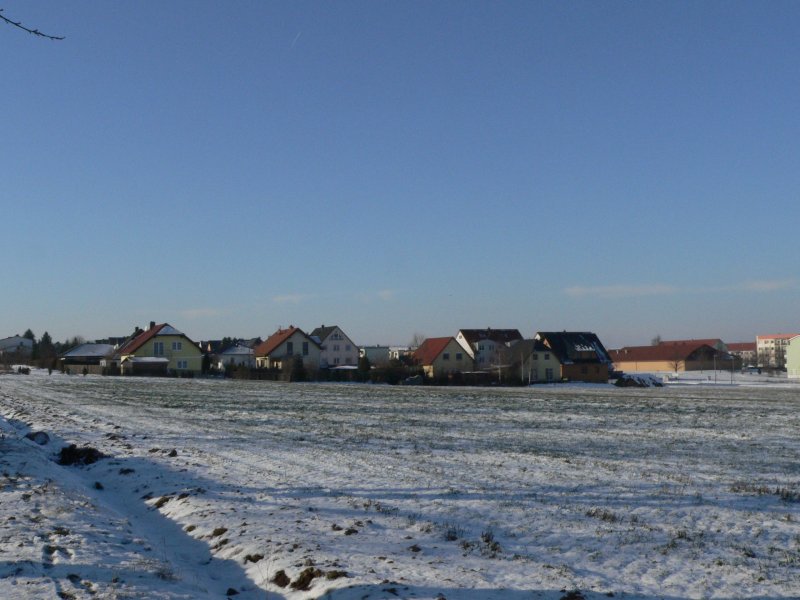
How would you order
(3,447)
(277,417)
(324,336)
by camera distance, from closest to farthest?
(3,447)
(277,417)
(324,336)

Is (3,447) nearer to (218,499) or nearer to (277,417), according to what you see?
(218,499)

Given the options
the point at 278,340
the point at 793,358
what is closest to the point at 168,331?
the point at 278,340

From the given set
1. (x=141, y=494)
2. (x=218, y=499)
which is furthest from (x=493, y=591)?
(x=141, y=494)

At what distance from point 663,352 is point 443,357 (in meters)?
66.7

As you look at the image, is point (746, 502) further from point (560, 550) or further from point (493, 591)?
point (493, 591)

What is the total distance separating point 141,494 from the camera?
13805 millimetres

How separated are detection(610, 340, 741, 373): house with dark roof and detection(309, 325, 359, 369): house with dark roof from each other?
6192 centimetres

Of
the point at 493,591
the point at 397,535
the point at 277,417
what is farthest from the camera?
the point at 277,417

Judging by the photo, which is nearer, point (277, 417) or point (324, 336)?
point (277, 417)

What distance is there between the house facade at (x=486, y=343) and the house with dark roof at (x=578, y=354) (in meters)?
6.65

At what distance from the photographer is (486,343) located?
10338 cm

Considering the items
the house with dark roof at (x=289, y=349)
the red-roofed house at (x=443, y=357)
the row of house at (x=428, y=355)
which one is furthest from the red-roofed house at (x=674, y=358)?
the house with dark roof at (x=289, y=349)

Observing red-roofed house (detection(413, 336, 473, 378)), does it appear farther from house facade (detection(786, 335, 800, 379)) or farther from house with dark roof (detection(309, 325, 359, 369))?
house facade (detection(786, 335, 800, 379))

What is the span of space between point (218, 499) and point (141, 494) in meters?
2.23
